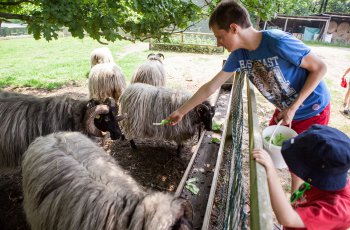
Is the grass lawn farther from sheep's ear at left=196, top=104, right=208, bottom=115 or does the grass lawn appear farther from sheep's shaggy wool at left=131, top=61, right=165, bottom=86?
sheep's ear at left=196, top=104, right=208, bottom=115

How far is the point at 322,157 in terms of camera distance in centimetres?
124

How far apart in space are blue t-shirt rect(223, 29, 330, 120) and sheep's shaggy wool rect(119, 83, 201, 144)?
2.03 metres

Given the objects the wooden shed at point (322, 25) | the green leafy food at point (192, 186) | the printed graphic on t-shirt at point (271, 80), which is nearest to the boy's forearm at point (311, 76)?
the printed graphic on t-shirt at point (271, 80)

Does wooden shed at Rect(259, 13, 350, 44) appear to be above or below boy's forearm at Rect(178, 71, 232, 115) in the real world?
above

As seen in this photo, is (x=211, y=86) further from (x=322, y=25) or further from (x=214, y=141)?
(x=322, y=25)

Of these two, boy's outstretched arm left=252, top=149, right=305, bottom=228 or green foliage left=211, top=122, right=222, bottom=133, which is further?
green foliage left=211, top=122, right=222, bottom=133

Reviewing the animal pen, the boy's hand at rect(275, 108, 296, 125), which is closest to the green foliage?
the animal pen

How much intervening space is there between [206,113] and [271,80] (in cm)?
196

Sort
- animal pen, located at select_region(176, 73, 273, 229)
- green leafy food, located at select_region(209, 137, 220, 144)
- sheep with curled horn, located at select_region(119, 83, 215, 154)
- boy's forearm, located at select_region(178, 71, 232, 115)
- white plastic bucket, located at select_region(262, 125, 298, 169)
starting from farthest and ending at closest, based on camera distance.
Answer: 1. sheep with curled horn, located at select_region(119, 83, 215, 154)
2. green leafy food, located at select_region(209, 137, 220, 144)
3. boy's forearm, located at select_region(178, 71, 232, 115)
4. white plastic bucket, located at select_region(262, 125, 298, 169)
5. animal pen, located at select_region(176, 73, 273, 229)

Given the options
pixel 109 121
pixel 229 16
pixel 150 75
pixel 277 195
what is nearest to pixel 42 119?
pixel 109 121

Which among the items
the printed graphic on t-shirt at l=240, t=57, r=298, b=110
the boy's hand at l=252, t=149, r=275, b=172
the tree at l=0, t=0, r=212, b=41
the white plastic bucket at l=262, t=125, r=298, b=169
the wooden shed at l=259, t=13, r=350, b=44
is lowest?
the white plastic bucket at l=262, t=125, r=298, b=169

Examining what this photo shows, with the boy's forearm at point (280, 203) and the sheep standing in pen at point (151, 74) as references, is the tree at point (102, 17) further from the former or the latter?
the boy's forearm at point (280, 203)

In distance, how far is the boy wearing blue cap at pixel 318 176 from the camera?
4.05 ft

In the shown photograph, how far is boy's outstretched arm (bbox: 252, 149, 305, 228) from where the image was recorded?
4.03ft
